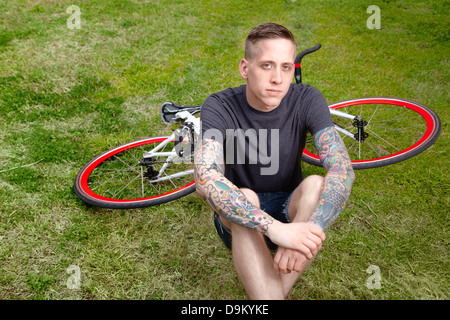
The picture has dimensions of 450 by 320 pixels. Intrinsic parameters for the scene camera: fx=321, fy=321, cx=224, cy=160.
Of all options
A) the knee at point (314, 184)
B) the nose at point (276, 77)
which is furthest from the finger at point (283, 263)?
the nose at point (276, 77)

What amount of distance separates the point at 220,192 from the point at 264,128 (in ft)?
2.62

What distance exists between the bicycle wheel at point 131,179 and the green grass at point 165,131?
264 mm

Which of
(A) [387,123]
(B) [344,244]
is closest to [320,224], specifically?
(B) [344,244]

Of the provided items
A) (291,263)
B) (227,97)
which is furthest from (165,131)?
(291,263)

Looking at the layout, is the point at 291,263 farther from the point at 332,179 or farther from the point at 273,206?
the point at 273,206

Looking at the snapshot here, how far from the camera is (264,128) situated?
9.41 ft

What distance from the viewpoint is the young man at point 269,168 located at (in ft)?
7.55

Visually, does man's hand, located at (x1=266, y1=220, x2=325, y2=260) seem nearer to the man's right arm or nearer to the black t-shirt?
the man's right arm

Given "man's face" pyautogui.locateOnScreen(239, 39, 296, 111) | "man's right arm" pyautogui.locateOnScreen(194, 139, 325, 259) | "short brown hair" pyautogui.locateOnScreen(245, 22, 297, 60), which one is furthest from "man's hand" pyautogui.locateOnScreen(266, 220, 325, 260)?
"short brown hair" pyautogui.locateOnScreen(245, 22, 297, 60)

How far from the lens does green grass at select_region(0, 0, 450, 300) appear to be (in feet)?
11.0

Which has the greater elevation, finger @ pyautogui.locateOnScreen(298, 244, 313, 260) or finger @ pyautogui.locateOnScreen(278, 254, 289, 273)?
finger @ pyautogui.locateOnScreen(298, 244, 313, 260)

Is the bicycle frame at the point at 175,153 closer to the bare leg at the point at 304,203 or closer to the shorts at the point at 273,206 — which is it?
the shorts at the point at 273,206

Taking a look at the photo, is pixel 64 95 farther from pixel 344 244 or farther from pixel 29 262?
pixel 344 244

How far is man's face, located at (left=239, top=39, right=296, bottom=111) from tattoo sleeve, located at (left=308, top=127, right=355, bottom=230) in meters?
0.53
